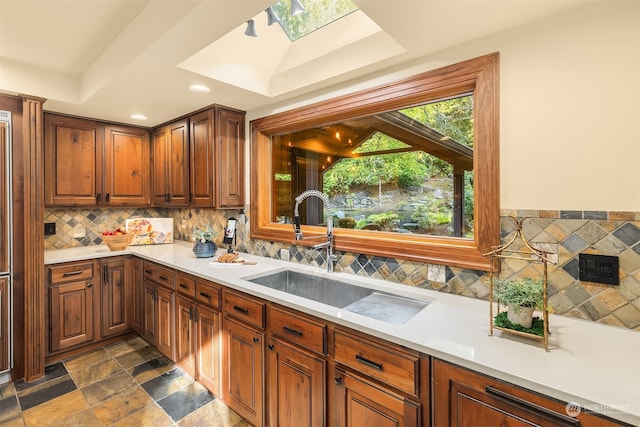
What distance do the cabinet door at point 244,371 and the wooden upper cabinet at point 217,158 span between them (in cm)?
115

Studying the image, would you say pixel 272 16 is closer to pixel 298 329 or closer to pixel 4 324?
pixel 298 329

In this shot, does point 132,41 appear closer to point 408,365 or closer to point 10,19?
point 10,19

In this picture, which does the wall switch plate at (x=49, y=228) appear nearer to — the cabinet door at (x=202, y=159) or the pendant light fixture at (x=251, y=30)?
the cabinet door at (x=202, y=159)

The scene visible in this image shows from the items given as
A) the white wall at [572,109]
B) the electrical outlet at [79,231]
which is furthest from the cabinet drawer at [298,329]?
the electrical outlet at [79,231]

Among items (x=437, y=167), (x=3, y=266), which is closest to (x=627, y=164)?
(x=437, y=167)

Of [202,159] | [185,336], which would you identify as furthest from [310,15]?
[185,336]

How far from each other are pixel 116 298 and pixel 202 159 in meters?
1.57

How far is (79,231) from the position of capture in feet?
10.5

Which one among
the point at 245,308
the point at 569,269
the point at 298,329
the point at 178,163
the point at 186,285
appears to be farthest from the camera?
the point at 178,163

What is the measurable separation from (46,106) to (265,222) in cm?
210

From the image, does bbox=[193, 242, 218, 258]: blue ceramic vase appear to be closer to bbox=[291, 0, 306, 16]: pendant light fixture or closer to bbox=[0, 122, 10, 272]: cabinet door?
bbox=[0, 122, 10, 272]: cabinet door

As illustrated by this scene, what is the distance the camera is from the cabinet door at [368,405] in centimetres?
116

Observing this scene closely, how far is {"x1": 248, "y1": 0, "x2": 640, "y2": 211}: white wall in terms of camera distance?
3.94 ft

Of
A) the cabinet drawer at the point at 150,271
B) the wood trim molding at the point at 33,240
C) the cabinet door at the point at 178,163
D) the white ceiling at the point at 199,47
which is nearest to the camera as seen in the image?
the white ceiling at the point at 199,47
